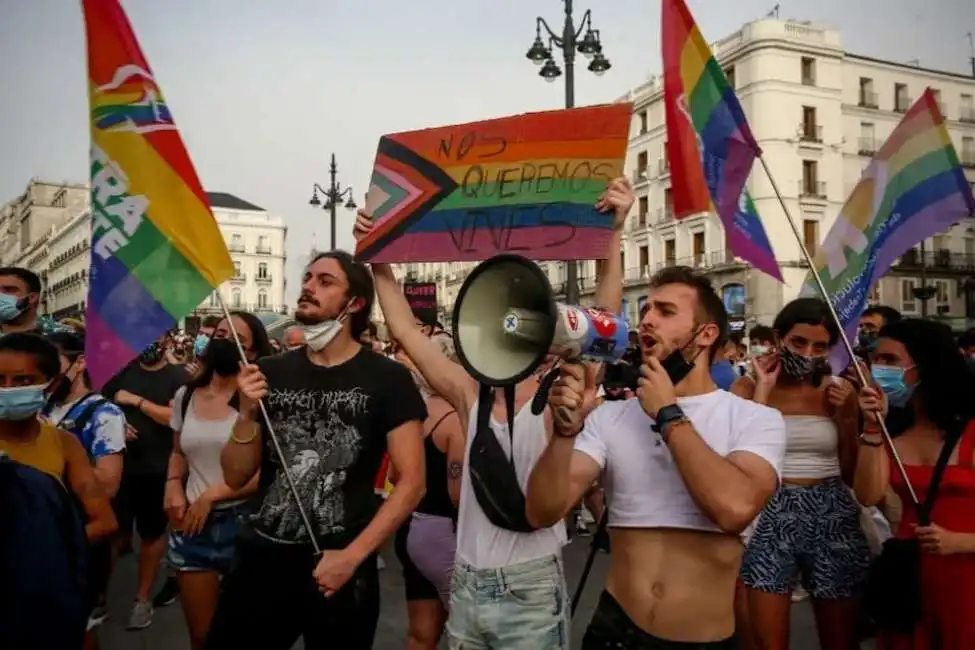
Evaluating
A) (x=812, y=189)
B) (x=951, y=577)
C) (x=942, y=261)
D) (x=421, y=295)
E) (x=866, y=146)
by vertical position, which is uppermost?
(x=866, y=146)

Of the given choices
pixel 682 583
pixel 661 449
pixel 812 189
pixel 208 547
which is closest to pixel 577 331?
pixel 661 449

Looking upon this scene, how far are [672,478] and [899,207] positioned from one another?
257cm

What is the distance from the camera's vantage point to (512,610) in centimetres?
251

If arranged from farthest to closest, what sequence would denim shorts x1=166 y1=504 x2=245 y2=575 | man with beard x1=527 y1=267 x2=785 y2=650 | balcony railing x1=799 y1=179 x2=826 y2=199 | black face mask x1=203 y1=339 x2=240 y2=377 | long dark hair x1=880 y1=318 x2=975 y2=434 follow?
balcony railing x1=799 y1=179 x2=826 y2=199 → black face mask x1=203 y1=339 x2=240 y2=377 → denim shorts x1=166 y1=504 x2=245 y2=575 → long dark hair x1=880 y1=318 x2=975 y2=434 → man with beard x1=527 y1=267 x2=785 y2=650

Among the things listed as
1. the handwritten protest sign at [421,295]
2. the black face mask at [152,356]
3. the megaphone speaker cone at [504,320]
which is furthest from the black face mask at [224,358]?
the handwritten protest sign at [421,295]

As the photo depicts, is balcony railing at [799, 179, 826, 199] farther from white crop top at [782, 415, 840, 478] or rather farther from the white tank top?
the white tank top

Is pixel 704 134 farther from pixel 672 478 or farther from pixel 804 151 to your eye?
pixel 804 151

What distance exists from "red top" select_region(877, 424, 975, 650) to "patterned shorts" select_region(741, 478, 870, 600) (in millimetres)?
415

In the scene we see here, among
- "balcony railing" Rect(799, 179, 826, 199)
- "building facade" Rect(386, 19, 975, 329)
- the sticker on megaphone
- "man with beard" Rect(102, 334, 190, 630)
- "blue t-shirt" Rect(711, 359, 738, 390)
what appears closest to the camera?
the sticker on megaphone

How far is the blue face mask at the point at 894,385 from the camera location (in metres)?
3.43

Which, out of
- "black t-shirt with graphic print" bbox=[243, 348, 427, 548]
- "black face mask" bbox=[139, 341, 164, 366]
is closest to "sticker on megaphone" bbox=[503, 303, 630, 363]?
"black t-shirt with graphic print" bbox=[243, 348, 427, 548]

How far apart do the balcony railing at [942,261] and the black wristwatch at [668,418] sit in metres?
42.1

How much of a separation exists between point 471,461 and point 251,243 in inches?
3569

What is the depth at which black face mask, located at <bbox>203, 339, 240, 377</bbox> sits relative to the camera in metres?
4.32
